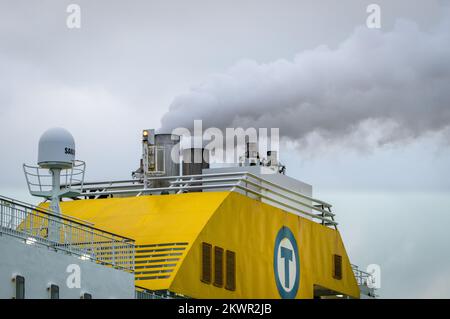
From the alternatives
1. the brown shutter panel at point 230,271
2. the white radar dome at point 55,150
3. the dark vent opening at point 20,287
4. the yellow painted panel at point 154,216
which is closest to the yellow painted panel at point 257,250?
the brown shutter panel at point 230,271

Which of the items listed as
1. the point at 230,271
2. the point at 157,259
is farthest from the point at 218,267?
the point at 157,259

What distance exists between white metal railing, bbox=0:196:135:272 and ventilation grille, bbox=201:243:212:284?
10.3ft

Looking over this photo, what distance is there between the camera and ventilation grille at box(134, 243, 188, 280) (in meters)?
52.8

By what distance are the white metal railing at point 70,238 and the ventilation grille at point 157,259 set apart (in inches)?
23.2

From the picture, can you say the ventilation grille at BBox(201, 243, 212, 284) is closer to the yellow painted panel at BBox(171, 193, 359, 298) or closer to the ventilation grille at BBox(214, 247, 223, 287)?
the yellow painted panel at BBox(171, 193, 359, 298)

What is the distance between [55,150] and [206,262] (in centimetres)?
816

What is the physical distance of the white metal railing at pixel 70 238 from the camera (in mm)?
45031

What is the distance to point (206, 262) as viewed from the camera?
54.9 m

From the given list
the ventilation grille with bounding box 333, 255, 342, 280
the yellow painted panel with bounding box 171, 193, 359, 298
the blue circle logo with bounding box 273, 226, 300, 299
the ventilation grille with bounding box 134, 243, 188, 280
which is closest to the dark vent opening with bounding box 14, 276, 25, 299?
the yellow painted panel with bounding box 171, 193, 359, 298

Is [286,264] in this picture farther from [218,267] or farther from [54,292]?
[54,292]

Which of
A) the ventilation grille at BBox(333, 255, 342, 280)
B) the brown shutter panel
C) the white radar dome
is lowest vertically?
the brown shutter panel
